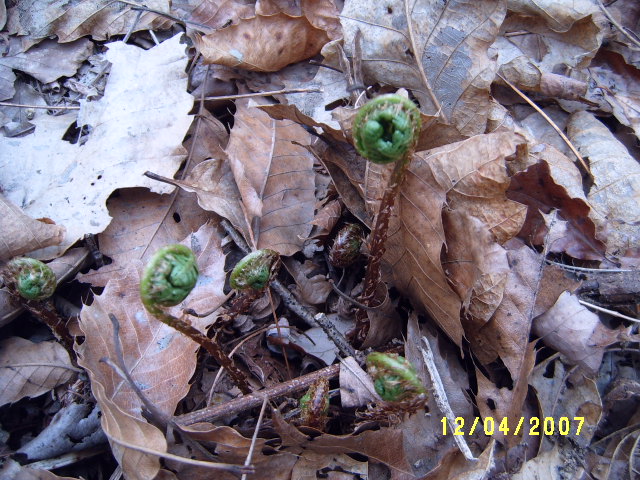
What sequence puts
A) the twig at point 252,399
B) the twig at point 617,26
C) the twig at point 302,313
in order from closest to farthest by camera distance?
the twig at point 252,399 < the twig at point 302,313 < the twig at point 617,26

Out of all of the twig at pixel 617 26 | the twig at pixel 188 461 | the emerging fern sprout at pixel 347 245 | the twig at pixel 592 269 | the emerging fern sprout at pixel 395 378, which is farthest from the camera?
the twig at pixel 617 26

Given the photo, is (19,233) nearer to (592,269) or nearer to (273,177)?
(273,177)

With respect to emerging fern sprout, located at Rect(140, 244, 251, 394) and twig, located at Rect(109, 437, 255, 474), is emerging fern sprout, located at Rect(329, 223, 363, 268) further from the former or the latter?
twig, located at Rect(109, 437, 255, 474)

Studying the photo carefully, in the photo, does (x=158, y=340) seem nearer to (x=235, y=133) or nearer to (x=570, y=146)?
(x=235, y=133)

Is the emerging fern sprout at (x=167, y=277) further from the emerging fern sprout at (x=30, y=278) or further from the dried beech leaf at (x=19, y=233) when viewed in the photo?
the dried beech leaf at (x=19, y=233)

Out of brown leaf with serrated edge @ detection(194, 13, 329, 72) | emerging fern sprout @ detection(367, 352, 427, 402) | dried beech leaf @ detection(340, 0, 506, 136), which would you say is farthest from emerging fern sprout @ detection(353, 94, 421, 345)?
brown leaf with serrated edge @ detection(194, 13, 329, 72)

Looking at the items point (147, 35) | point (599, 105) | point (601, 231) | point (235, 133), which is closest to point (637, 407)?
point (601, 231)
